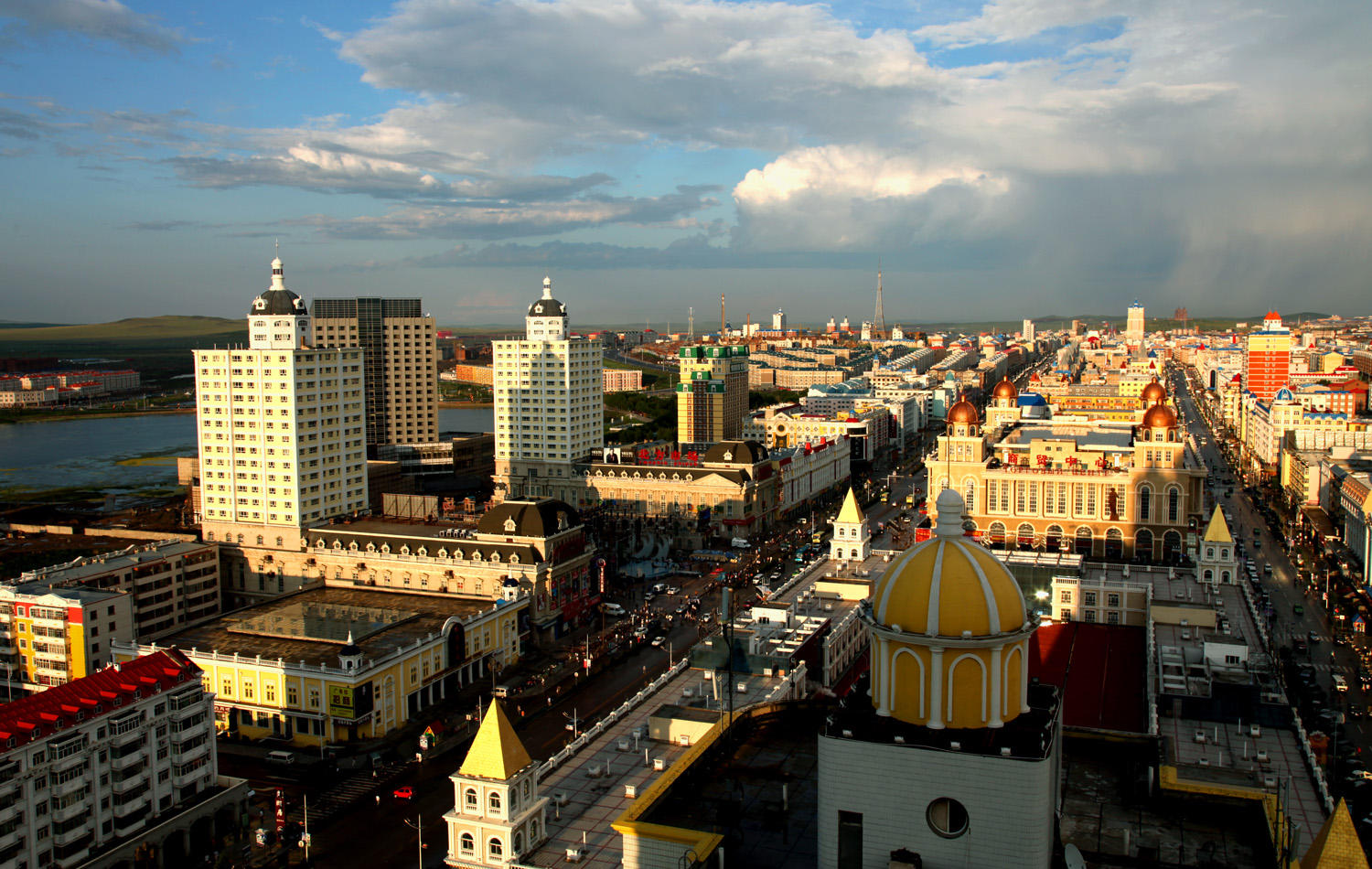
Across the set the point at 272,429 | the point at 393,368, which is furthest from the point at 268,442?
the point at 393,368

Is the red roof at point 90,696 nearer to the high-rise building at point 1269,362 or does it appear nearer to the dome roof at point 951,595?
the dome roof at point 951,595

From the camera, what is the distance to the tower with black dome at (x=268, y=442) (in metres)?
65.4

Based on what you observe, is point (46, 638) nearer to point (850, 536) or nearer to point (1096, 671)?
point (850, 536)

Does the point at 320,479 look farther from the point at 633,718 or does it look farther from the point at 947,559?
the point at 947,559

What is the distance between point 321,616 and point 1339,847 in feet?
155

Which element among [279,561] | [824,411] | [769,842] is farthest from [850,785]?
[824,411]

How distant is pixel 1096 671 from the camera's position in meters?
48.2

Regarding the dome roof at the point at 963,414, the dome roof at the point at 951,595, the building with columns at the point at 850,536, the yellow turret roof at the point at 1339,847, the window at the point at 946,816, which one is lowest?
the building with columns at the point at 850,536

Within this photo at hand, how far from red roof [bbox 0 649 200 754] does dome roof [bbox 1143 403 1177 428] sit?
71.7 metres

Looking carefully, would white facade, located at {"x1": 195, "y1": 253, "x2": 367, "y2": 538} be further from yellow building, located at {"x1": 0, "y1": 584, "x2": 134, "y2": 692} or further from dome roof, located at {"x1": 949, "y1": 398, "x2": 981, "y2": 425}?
dome roof, located at {"x1": 949, "y1": 398, "x2": 981, "y2": 425}

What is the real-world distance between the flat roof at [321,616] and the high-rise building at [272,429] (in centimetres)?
793

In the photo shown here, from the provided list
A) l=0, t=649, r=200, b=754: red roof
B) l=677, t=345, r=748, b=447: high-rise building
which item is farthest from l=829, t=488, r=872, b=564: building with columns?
l=677, t=345, r=748, b=447: high-rise building

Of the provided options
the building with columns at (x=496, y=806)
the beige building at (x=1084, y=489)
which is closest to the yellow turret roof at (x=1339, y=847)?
the building with columns at (x=496, y=806)

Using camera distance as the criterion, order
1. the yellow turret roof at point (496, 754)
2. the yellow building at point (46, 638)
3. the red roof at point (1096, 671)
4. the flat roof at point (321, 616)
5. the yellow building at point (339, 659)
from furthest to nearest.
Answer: the yellow building at point (46, 638), the flat roof at point (321, 616), the yellow building at point (339, 659), the red roof at point (1096, 671), the yellow turret roof at point (496, 754)
